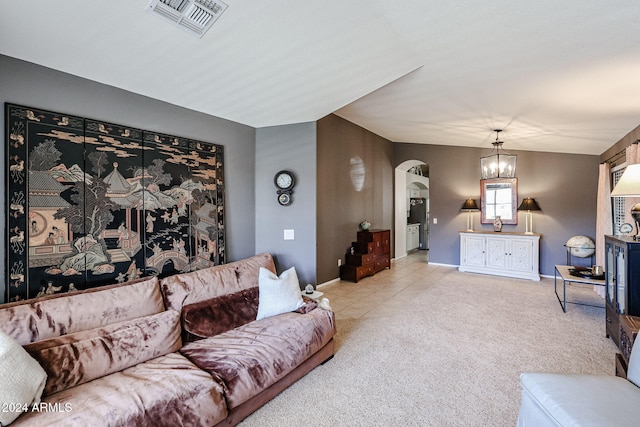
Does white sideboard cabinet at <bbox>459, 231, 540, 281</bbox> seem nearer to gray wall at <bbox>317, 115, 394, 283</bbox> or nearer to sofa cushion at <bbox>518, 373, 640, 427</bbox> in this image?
gray wall at <bbox>317, 115, 394, 283</bbox>

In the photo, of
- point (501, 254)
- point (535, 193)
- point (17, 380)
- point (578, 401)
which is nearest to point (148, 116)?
point (17, 380)

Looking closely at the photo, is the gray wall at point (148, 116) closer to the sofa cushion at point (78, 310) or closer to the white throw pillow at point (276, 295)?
the sofa cushion at point (78, 310)

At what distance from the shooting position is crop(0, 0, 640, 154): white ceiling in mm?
1920

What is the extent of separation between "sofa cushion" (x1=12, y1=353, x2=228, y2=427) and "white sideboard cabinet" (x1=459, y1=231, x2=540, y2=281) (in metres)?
5.61

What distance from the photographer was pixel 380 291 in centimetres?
465

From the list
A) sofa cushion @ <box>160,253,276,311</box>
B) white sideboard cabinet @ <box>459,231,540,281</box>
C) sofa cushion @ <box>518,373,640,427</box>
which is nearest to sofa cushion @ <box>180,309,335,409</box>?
sofa cushion @ <box>160,253,276,311</box>

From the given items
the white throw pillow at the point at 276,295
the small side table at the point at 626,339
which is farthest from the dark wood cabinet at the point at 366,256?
the small side table at the point at 626,339

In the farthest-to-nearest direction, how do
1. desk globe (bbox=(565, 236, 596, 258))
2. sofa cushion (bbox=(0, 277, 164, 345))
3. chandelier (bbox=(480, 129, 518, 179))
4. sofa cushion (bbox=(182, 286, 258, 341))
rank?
1. desk globe (bbox=(565, 236, 596, 258))
2. chandelier (bbox=(480, 129, 518, 179))
3. sofa cushion (bbox=(182, 286, 258, 341))
4. sofa cushion (bbox=(0, 277, 164, 345))

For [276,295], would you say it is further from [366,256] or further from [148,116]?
[366,256]

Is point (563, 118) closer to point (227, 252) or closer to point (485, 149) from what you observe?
point (485, 149)

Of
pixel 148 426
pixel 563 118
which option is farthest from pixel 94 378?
pixel 563 118

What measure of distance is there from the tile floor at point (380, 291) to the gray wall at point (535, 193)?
96 cm

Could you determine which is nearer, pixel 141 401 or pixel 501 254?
pixel 141 401

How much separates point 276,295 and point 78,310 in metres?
1.41
